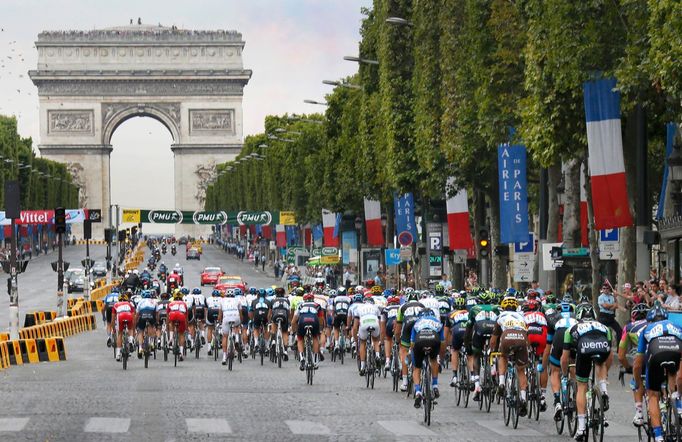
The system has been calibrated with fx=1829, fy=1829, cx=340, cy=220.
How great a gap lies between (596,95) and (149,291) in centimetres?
1091

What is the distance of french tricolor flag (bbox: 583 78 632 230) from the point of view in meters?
37.0

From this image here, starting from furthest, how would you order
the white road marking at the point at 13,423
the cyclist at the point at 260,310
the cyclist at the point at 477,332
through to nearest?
the cyclist at the point at 260,310 → the cyclist at the point at 477,332 → the white road marking at the point at 13,423

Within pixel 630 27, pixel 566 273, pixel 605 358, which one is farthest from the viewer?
pixel 566 273

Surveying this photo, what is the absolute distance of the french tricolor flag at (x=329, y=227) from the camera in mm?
94481

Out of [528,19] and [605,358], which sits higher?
[528,19]

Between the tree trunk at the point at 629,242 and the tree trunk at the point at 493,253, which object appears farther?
the tree trunk at the point at 493,253

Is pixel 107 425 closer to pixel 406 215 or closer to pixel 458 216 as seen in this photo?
pixel 458 216

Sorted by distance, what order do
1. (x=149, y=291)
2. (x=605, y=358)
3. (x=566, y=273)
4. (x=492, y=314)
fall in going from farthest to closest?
(x=566, y=273)
(x=149, y=291)
(x=492, y=314)
(x=605, y=358)

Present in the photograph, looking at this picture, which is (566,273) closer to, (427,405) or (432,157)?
(432,157)

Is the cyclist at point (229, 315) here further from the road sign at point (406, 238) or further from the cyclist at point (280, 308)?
the road sign at point (406, 238)

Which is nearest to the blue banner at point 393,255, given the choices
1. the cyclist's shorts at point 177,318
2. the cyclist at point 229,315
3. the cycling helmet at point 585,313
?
the cyclist at point 229,315

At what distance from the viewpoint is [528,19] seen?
1702 inches

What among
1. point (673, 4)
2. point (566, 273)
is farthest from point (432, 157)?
point (673, 4)

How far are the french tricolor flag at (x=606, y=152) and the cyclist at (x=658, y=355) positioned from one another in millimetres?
16704
